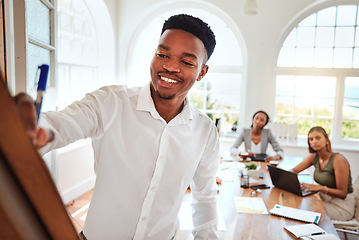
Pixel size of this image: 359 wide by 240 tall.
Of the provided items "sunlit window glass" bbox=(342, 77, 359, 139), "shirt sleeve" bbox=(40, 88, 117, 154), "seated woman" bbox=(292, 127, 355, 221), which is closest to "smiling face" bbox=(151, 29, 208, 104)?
"shirt sleeve" bbox=(40, 88, 117, 154)

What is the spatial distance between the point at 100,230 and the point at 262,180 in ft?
6.77

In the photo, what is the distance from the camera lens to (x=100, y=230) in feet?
3.44

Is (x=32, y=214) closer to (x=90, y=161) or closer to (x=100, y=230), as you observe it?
(x=100, y=230)

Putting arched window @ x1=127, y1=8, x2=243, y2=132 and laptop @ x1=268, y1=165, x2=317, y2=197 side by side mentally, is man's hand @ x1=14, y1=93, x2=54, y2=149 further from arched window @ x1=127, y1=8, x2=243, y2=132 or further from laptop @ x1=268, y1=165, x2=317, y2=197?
arched window @ x1=127, y1=8, x2=243, y2=132

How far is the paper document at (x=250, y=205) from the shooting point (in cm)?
202

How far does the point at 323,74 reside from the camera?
5211 millimetres

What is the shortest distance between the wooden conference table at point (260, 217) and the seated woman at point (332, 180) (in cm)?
29

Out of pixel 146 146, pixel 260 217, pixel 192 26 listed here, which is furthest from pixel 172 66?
pixel 260 217

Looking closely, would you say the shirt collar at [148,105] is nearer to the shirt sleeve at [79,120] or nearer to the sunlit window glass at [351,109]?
the shirt sleeve at [79,120]

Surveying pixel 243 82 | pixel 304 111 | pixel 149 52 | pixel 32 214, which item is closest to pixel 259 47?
pixel 243 82

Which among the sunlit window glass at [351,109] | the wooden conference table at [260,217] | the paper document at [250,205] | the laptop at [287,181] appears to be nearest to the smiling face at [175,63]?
the wooden conference table at [260,217]

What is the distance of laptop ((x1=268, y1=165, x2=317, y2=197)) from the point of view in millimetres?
2362

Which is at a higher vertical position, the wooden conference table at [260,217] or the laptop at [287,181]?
the laptop at [287,181]

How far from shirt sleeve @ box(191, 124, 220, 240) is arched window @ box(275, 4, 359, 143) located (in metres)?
4.53
